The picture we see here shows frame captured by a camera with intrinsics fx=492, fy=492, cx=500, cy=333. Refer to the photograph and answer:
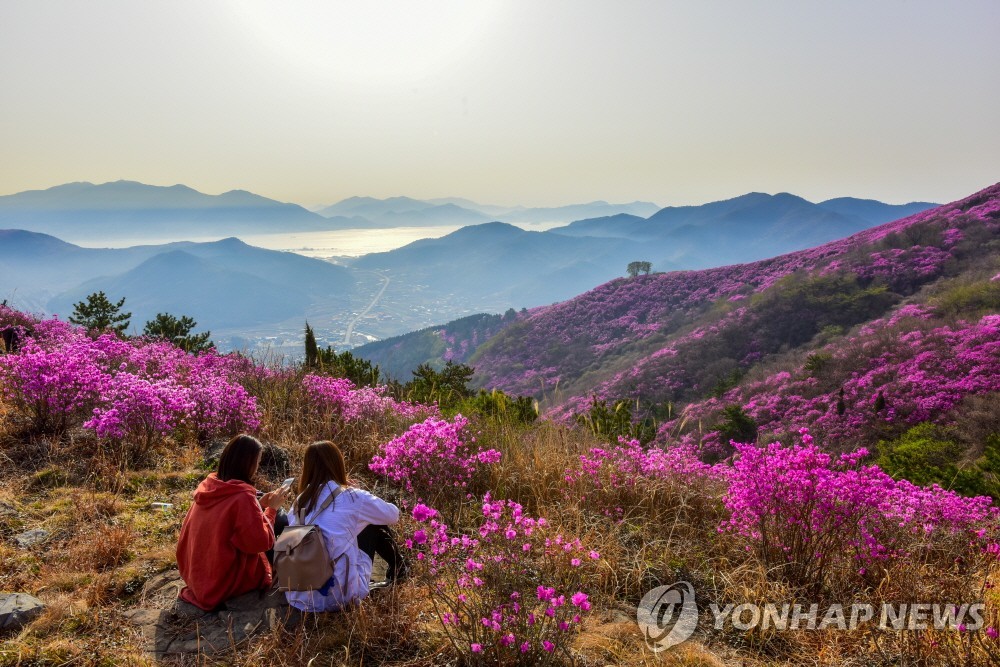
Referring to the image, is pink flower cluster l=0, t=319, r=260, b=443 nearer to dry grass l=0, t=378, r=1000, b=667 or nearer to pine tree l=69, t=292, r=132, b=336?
dry grass l=0, t=378, r=1000, b=667

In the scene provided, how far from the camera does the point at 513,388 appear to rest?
52.0 metres

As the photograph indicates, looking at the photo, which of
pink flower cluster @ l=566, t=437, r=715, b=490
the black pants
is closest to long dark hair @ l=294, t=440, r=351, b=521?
the black pants

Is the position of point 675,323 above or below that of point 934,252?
below

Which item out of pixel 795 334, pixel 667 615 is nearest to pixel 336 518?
pixel 667 615

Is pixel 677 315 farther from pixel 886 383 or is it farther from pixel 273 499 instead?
pixel 273 499

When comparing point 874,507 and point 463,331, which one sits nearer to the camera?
point 874,507

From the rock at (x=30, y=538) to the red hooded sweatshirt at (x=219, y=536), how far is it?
183 centimetres

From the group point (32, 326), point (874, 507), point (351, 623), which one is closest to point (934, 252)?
point (874, 507)

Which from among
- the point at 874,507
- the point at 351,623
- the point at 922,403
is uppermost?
the point at 874,507

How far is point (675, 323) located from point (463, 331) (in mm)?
53595

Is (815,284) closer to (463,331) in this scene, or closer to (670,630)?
(670,630)

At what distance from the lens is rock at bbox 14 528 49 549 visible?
417 cm

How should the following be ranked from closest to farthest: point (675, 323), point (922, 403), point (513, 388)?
1. point (922, 403)
2. point (675, 323)
3. point (513, 388)
